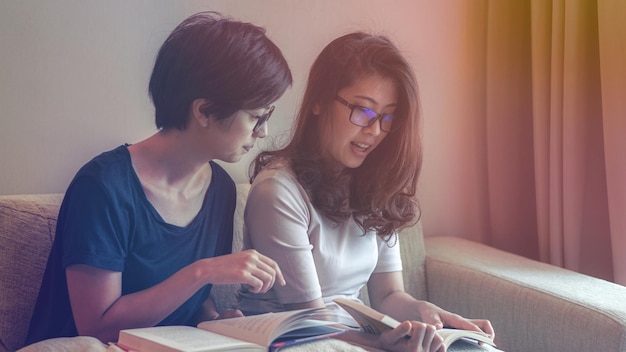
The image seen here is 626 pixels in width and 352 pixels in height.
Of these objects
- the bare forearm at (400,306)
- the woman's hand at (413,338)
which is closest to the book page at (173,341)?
the woman's hand at (413,338)

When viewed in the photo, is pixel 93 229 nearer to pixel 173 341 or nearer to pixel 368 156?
pixel 173 341

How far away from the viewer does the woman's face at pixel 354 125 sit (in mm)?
1452

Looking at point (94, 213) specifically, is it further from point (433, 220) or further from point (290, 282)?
point (433, 220)

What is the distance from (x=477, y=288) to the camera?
68.6 inches

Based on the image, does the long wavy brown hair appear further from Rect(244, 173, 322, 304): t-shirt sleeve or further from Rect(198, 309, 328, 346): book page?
Rect(198, 309, 328, 346): book page

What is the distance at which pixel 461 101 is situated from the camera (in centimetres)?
191

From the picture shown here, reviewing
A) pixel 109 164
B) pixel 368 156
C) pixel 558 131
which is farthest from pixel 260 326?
pixel 558 131

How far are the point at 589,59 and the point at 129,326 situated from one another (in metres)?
1.22

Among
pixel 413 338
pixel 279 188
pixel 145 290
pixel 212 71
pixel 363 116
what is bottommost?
pixel 413 338

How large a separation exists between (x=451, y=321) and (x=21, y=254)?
0.75m

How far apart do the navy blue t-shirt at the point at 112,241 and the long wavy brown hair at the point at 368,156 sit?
0.23 metres

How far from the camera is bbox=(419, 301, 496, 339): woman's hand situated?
1413 mm

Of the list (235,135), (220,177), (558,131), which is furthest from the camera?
(558,131)

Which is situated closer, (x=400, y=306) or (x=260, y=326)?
(x=260, y=326)
